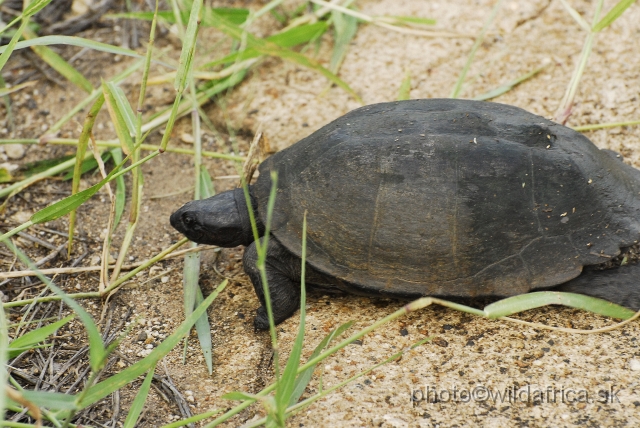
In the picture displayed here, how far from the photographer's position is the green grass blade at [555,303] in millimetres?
2400

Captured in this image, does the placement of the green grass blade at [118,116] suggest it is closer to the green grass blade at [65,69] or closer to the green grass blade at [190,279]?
the green grass blade at [190,279]

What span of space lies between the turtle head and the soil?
0.31m

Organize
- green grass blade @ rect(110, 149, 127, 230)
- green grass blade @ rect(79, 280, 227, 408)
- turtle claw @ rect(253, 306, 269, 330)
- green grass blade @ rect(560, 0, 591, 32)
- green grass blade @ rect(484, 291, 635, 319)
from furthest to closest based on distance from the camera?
green grass blade @ rect(560, 0, 591, 32) → green grass blade @ rect(110, 149, 127, 230) → turtle claw @ rect(253, 306, 269, 330) → green grass blade @ rect(484, 291, 635, 319) → green grass blade @ rect(79, 280, 227, 408)

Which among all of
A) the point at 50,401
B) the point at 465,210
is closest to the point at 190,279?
the point at 50,401

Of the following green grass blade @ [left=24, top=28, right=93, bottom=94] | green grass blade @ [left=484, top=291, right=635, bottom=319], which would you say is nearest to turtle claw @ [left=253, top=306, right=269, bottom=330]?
green grass blade @ [left=484, top=291, right=635, bottom=319]

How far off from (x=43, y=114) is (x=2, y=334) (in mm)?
2862

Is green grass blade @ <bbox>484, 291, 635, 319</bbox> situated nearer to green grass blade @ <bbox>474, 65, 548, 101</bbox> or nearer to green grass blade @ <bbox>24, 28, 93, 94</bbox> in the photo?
green grass blade @ <bbox>474, 65, 548, 101</bbox>

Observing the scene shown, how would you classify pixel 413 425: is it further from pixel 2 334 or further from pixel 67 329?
pixel 67 329

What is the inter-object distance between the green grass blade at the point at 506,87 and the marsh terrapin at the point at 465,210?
1.26 meters

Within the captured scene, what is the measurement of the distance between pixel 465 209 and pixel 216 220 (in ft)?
4.10

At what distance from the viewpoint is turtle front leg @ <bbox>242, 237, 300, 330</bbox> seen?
10.3 feet

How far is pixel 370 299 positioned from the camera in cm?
323

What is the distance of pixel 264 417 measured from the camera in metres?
2.53

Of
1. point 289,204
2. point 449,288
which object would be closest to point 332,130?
point 289,204
